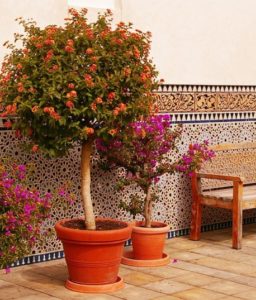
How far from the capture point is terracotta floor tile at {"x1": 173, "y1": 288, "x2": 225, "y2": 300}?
184 inches

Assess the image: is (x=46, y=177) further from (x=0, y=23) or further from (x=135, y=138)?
(x=0, y=23)

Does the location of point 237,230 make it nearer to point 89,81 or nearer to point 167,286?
point 167,286

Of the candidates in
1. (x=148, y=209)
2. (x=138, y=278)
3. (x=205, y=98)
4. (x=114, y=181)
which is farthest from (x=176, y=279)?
(x=205, y=98)

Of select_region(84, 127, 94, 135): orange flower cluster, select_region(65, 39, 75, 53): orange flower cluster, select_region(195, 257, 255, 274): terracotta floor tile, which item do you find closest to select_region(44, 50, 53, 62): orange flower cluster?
select_region(65, 39, 75, 53): orange flower cluster

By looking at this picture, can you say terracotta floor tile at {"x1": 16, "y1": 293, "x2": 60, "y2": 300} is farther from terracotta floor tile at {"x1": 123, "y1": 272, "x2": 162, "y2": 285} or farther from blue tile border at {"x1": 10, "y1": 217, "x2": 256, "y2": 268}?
blue tile border at {"x1": 10, "y1": 217, "x2": 256, "y2": 268}

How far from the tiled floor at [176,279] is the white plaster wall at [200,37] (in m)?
1.61

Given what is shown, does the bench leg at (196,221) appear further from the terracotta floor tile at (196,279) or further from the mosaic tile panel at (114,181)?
the terracotta floor tile at (196,279)

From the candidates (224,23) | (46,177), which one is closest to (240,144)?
(224,23)

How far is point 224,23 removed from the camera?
6.96 m

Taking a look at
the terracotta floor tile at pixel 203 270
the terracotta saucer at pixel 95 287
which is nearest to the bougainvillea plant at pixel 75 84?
the terracotta saucer at pixel 95 287

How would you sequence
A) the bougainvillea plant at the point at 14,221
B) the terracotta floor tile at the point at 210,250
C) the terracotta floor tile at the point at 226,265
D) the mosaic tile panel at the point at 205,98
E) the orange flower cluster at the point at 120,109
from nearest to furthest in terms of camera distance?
the bougainvillea plant at the point at 14,221, the orange flower cluster at the point at 120,109, the terracotta floor tile at the point at 226,265, the terracotta floor tile at the point at 210,250, the mosaic tile panel at the point at 205,98

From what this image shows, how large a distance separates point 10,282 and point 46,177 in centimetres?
92

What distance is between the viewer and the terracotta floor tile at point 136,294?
468cm

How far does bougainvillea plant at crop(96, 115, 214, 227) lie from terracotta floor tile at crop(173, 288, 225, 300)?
3.39ft
